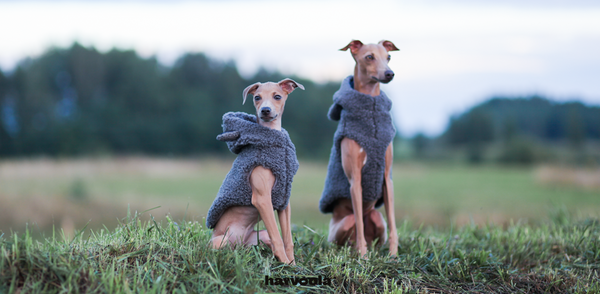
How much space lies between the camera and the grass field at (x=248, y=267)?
11.4 feet

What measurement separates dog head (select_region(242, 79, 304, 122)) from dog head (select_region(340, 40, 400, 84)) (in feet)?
3.29

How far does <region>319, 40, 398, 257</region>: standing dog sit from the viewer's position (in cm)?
494

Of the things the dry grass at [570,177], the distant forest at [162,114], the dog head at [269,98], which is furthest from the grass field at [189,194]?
the distant forest at [162,114]

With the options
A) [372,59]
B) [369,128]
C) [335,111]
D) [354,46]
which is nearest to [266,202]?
[369,128]

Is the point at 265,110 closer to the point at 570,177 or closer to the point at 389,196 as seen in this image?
the point at 389,196

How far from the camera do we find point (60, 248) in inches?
156

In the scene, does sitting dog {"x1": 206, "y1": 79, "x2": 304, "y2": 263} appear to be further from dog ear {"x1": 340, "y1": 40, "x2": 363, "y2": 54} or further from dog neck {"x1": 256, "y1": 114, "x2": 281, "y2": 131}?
dog ear {"x1": 340, "y1": 40, "x2": 363, "y2": 54}

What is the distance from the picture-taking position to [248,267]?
3.93 metres

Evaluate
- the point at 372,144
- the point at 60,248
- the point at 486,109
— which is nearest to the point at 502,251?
the point at 372,144

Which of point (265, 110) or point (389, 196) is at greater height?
point (265, 110)

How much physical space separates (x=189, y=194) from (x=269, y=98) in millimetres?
12927

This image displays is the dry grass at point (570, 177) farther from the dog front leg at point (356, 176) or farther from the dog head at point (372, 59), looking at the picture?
the dog head at point (372, 59)

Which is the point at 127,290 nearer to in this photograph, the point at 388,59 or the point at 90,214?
the point at 388,59

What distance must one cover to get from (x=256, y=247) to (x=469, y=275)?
2.39m
